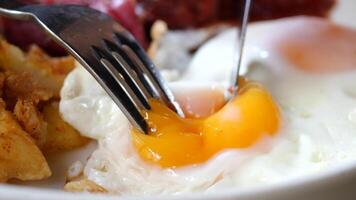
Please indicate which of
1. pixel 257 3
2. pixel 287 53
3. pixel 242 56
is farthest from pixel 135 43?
pixel 257 3

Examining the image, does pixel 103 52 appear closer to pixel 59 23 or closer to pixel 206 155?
pixel 59 23

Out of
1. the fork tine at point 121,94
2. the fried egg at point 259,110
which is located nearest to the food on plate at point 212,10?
the fried egg at point 259,110

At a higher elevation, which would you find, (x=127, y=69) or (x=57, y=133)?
(x=127, y=69)

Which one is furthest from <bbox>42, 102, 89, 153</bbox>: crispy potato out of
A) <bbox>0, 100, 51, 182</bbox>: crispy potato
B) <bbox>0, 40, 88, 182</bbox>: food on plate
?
<bbox>0, 100, 51, 182</bbox>: crispy potato

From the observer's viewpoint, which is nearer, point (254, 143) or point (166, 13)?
point (254, 143)

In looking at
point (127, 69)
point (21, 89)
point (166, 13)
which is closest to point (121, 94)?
point (127, 69)

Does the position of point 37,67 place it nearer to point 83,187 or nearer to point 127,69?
point 127,69

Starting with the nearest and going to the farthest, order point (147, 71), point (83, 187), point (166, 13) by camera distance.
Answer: point (83, 187) < point (147, 71) < point (166, 13)

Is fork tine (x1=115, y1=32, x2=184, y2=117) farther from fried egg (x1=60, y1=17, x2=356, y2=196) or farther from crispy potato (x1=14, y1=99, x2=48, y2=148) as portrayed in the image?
→ crispy potato (x1=14, y1=99, x2=48, y2=148)

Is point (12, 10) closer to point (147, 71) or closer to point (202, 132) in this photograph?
point (147, 71)

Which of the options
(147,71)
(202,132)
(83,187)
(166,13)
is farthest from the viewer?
(166,13)
